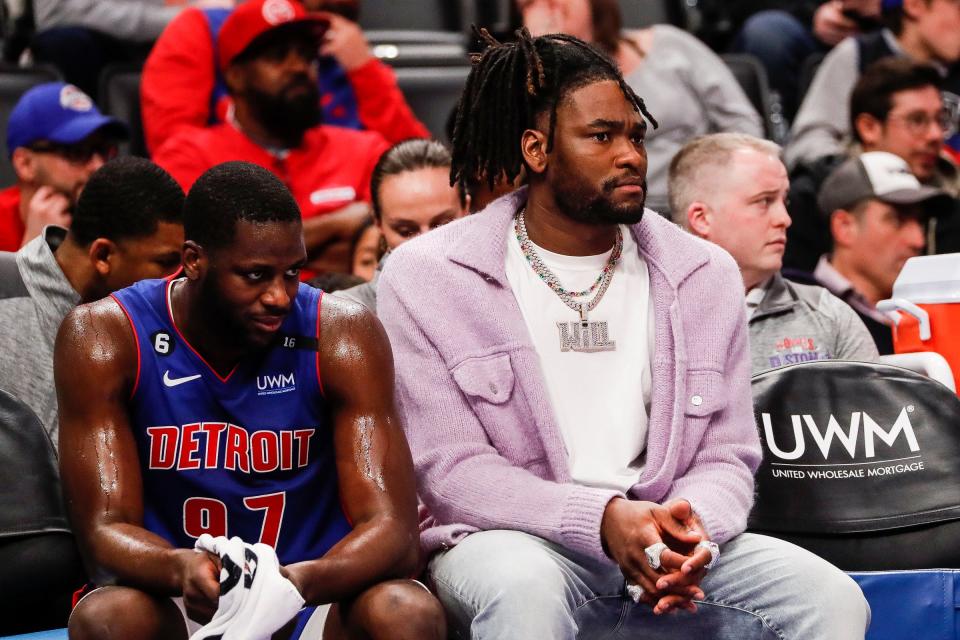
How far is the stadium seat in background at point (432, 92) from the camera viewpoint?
5.65 metres

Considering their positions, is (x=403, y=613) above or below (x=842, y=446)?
above

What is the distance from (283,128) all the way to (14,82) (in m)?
1.04

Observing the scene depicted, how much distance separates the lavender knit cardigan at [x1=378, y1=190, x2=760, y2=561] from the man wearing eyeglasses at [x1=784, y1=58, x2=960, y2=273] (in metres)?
2.26

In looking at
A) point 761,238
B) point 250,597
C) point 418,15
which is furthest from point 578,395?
point 418,15

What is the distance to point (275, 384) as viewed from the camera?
266 centimetres

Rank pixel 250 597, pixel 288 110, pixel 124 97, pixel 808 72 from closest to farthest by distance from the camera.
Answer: pixel 250 597 < pixel 288 110 < pixel 124 97 < pixel 808 72

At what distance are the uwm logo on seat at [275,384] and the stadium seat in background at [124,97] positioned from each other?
2.65 m

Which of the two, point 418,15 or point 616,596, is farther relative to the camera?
point 418,15

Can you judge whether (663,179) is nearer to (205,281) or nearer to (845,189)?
(845,189)

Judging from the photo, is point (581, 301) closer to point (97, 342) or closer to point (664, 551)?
point (664, 551)

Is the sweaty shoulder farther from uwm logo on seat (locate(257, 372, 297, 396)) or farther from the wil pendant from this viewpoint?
the wil pendant

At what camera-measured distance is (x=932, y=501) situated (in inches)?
121

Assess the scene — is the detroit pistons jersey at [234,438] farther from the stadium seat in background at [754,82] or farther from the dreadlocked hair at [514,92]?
the stadium seat in background at [754,82]

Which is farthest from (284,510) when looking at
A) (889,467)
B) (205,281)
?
(889,467)
